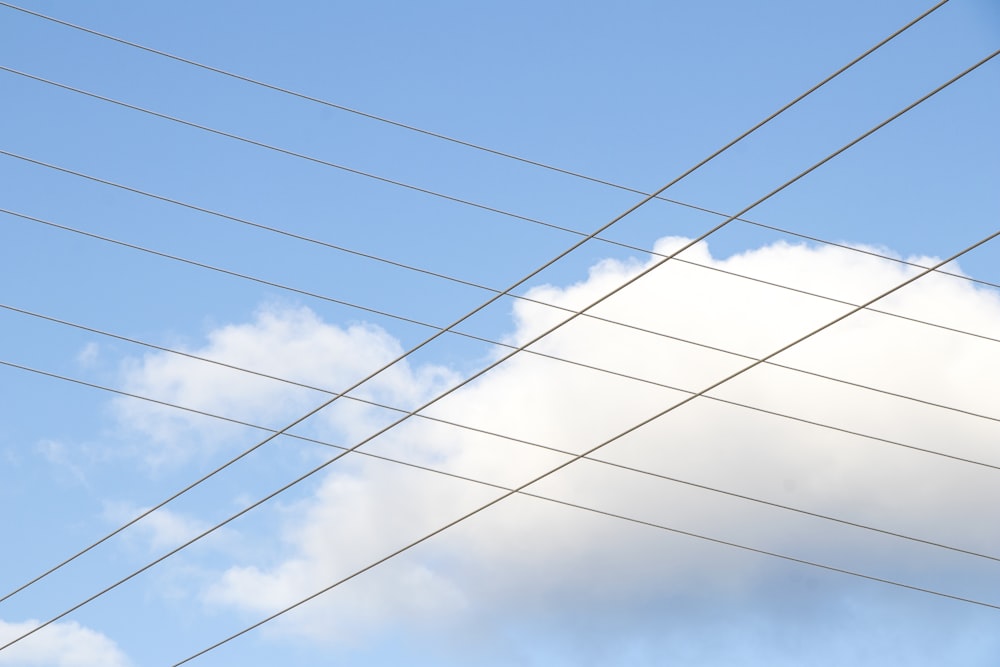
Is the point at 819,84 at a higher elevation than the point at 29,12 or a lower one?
lower

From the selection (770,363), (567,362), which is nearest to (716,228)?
(770,363)

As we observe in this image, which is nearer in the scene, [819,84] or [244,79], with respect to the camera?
[819,84]

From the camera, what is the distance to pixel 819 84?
11.6 meters

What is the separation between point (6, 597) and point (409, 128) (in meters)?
6.88

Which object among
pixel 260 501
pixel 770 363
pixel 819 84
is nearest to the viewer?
pixel 819 84

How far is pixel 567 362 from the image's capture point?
14969mm

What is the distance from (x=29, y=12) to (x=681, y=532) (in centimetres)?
857

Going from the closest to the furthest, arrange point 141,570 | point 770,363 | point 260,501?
point 770,363 < point 260,501 < point 141,570

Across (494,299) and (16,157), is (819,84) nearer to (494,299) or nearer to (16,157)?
(494,299)

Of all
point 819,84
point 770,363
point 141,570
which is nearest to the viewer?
point 819,84

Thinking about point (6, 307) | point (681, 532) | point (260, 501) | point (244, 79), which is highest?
point (244, 79)

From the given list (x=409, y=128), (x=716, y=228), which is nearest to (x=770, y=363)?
(x=716, y=228)

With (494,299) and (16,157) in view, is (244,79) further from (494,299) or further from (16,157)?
(494,299)

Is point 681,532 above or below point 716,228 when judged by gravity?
below
